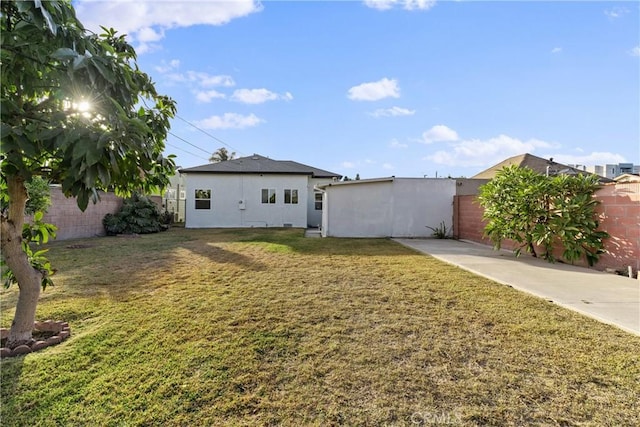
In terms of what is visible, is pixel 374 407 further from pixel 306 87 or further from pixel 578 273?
pixel 306 87

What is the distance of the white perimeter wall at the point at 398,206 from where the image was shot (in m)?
13.9

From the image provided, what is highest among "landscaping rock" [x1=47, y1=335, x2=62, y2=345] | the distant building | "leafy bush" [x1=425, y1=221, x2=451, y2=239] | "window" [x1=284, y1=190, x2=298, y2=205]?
the distant building

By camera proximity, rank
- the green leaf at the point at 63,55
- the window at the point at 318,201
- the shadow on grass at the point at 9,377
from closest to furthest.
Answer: the green leaf at the point at 63,55 < the shadow on grass at the point at 9,377 < the window at the point at 318,201

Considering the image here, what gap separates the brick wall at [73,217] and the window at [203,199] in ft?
14.4

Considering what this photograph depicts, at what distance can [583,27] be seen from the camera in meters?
7.52

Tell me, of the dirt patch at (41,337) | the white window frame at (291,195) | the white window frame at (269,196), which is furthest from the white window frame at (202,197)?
the dirt patch at (41,337)

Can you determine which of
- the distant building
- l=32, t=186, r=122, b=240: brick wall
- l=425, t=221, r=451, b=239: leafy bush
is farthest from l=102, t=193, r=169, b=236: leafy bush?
the distant building

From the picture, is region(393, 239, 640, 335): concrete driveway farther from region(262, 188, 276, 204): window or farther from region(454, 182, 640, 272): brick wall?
region(262, 188, 276, 204): window

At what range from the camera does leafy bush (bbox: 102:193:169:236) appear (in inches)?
586

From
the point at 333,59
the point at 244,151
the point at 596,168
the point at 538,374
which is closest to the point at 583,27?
the point at 333,59

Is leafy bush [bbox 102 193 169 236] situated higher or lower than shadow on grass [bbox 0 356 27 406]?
higher

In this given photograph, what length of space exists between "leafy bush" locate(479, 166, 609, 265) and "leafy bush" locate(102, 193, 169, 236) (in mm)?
14706

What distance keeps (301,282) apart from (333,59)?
30.2 ft

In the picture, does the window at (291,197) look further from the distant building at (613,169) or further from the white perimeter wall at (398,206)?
the distant building at (613,169)
